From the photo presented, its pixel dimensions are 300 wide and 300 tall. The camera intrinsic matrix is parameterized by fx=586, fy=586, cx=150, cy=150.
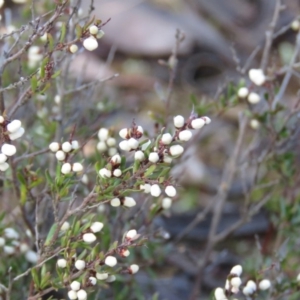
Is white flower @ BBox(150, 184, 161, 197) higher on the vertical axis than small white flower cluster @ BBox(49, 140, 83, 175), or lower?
higher

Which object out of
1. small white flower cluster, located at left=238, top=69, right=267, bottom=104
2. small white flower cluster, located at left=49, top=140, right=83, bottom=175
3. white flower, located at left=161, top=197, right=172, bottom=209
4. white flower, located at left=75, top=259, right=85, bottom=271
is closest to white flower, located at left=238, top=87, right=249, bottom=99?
small white flower cluster, located at left=238, top=69, right=267, bottom=104

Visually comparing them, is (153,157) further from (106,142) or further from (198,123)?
(106,142)

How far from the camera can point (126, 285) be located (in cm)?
124

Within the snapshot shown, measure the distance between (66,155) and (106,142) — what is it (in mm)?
229

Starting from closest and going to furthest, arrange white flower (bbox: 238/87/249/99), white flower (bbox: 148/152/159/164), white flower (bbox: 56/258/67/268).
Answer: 1. white flower (bbox: 148/152/159/164)
2. white flower (bbox: 56/258/67/268)
3. white flower (bbox: 238/87/249/99)

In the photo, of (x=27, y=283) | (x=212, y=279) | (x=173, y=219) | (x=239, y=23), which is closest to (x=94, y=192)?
(x=27, y=283)

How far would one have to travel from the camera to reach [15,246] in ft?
3.69

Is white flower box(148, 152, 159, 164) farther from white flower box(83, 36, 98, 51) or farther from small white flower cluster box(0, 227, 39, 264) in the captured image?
small white flower cluster box(0, 227, 39, 264)

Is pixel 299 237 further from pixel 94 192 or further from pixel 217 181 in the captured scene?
pixel 217 181

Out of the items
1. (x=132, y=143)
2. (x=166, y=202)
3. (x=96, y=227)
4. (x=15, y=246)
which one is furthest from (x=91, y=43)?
(x=15, y=246)

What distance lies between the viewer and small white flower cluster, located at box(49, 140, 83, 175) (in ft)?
2.78

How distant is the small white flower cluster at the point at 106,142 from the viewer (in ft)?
3.60

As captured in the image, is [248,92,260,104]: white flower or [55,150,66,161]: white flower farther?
[248,92,260,104]: white flower

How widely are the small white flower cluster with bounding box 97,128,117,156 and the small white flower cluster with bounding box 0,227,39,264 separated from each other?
0.23 m
